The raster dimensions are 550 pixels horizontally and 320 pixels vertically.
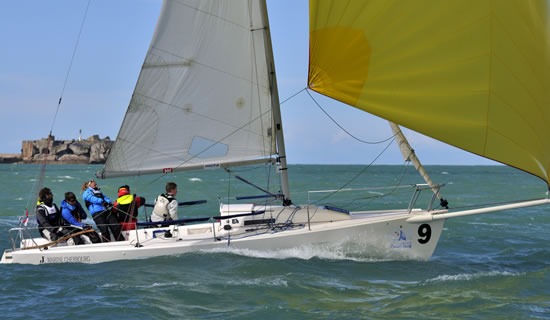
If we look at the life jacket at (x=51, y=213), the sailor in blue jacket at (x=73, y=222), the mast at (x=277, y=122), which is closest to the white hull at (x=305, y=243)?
the sailor in blue jacket at (x=73, y=222)

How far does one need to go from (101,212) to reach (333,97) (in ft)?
15.3

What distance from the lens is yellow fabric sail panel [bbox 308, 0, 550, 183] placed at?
417 inches

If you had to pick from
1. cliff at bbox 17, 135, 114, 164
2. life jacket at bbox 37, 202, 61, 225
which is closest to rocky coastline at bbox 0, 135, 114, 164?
cliff at bbox 17, 135, 114, 164

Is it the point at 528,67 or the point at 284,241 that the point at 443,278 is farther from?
the point at 528,67

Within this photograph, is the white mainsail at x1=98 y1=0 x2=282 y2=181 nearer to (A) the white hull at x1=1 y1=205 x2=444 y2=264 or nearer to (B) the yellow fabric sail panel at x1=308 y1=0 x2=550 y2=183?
(A) the white hull at x1=1 y1=205 x2=444 y2=264

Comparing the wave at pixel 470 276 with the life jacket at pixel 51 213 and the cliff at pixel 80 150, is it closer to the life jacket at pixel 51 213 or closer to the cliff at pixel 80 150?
the life jacket at pixel 51 213

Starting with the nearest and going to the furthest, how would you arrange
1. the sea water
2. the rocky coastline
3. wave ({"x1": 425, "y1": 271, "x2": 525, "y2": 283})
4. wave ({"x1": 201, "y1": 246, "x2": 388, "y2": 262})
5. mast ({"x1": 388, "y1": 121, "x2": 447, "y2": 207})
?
1. the sea water
2. wave ({"x1": 425, "y1": 271, "x2": 525, "y2": 283})
3. mast ({"x1": 388, "y1": 121, "x2": 447, "y2": 207})
4. wave ({"x1": 201, "y1": 246, "x2": 388, "y2": 262})
5. the rocky coastline

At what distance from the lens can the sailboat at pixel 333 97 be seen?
10.6 metres

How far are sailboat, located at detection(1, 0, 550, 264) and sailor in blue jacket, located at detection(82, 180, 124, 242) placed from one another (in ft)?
0.82

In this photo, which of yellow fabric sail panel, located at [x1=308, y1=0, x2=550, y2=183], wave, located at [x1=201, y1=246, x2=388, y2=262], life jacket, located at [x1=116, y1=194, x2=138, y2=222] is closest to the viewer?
yellow fabric sail panel, located at [x1=308, y1=0, x2=550, y2=183]

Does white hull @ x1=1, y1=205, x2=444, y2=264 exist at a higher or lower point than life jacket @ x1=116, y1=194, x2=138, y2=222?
lower

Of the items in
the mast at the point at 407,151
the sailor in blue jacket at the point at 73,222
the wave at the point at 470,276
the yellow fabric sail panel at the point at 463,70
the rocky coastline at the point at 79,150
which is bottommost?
the wave at the point at 470,276

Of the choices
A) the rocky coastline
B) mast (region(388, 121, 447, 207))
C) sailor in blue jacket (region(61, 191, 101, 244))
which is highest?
the rocky coastline

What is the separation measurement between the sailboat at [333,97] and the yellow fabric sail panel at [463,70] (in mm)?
15
